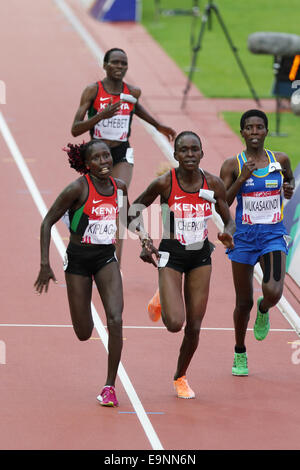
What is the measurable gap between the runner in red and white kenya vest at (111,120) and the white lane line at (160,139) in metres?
2.56

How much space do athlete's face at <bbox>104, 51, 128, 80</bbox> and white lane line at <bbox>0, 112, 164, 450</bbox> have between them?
269cm

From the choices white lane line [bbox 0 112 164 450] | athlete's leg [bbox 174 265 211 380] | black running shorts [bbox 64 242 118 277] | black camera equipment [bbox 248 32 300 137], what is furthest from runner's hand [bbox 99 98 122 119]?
black camera equipment [bbox 248 32 300 137]

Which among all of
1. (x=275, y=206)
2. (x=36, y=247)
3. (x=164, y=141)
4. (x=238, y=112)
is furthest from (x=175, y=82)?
(x=275, y=206)

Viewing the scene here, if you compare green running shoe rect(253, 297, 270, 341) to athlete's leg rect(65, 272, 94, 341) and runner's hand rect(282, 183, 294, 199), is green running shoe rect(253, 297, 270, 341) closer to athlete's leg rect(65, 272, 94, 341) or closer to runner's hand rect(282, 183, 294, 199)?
runner's hand rect(282, 183, 294, 199)

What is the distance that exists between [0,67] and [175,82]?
410cm

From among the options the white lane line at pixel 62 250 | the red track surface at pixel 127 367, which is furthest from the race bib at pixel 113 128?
the white lane line at pixel 62 250

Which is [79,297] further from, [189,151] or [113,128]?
[113,128]

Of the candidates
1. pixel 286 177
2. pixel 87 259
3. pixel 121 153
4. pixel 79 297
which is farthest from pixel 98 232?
pixel 121 153

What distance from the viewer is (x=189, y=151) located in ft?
32.7

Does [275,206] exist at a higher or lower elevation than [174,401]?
higher

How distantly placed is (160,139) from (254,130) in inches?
422

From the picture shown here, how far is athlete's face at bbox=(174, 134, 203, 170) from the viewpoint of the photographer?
9.95 meters
